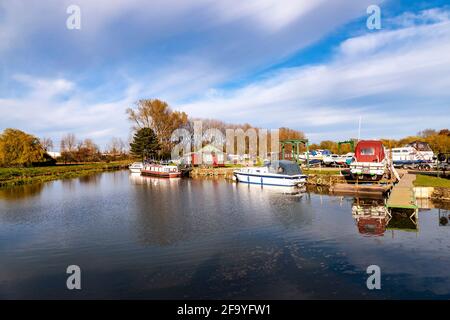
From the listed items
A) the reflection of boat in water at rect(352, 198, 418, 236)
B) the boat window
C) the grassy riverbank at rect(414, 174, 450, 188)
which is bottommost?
the reflection of boat in water at rect(352, 198, 418, 236)

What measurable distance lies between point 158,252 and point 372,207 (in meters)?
18.9

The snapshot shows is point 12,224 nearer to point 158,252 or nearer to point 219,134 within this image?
point 158,252

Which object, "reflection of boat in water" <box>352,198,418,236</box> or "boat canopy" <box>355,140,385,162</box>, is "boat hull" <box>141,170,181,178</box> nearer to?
"boat canopy" <box>355,140,385,162</box>

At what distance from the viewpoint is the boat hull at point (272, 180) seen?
133 ft

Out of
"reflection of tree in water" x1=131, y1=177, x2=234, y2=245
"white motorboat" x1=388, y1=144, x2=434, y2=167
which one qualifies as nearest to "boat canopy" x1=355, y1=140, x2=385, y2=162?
"reflection of tree in water" x1=131, y1=177, x2=234, y2=245

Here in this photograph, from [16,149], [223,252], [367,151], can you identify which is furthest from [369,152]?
[16,149]

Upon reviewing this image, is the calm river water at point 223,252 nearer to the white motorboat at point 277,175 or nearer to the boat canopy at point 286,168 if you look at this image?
the white motorboat at point 277,175

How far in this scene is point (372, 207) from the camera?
87.4 feet

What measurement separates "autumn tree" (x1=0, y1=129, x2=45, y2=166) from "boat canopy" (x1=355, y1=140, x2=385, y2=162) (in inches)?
2800

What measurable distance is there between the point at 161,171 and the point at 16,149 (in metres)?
35.7

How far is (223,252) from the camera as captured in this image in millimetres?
16656

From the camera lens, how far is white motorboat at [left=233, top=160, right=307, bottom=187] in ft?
133

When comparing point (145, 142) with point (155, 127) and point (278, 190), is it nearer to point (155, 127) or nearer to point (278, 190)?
point (155, 127)
